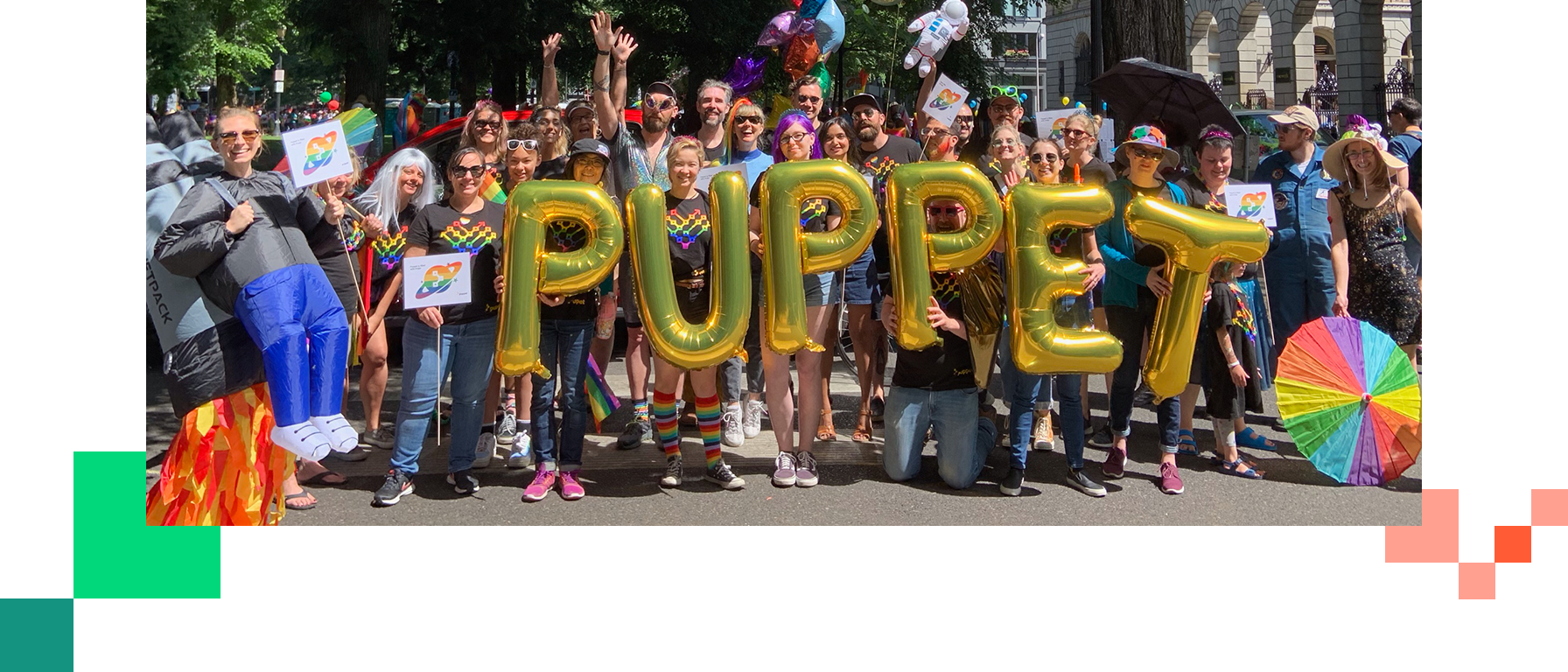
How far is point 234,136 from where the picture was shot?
486cm

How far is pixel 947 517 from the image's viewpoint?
553 centimetres

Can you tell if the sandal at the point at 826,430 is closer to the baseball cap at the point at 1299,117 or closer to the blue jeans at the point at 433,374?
the blue jeans at the point at 433,374

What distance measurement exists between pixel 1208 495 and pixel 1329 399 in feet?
2.19

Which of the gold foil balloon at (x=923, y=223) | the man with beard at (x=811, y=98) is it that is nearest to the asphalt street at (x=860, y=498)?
the gold foil balloon at (x=923, y=223)

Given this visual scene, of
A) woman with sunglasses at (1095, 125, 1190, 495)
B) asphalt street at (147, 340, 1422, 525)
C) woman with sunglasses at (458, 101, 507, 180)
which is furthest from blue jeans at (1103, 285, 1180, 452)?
woman with sunglasses at (458, 101, 507, 180)

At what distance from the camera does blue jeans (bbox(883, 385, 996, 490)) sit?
5.91m

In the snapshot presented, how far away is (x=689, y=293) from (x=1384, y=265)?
3.48 metres

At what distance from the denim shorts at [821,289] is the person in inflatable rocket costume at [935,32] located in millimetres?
3096

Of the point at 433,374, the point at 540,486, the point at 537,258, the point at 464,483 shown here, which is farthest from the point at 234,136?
the point at 540,486

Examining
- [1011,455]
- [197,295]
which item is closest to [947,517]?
[1011,455]

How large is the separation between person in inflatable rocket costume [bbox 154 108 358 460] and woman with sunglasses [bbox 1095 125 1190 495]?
339 cm

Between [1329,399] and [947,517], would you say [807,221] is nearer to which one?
[947,517]

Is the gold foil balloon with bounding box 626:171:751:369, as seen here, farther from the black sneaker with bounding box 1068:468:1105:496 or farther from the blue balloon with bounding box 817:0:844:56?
the blue balloon with bounding box 817:0:844:56

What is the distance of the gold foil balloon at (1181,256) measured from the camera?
5.42m
